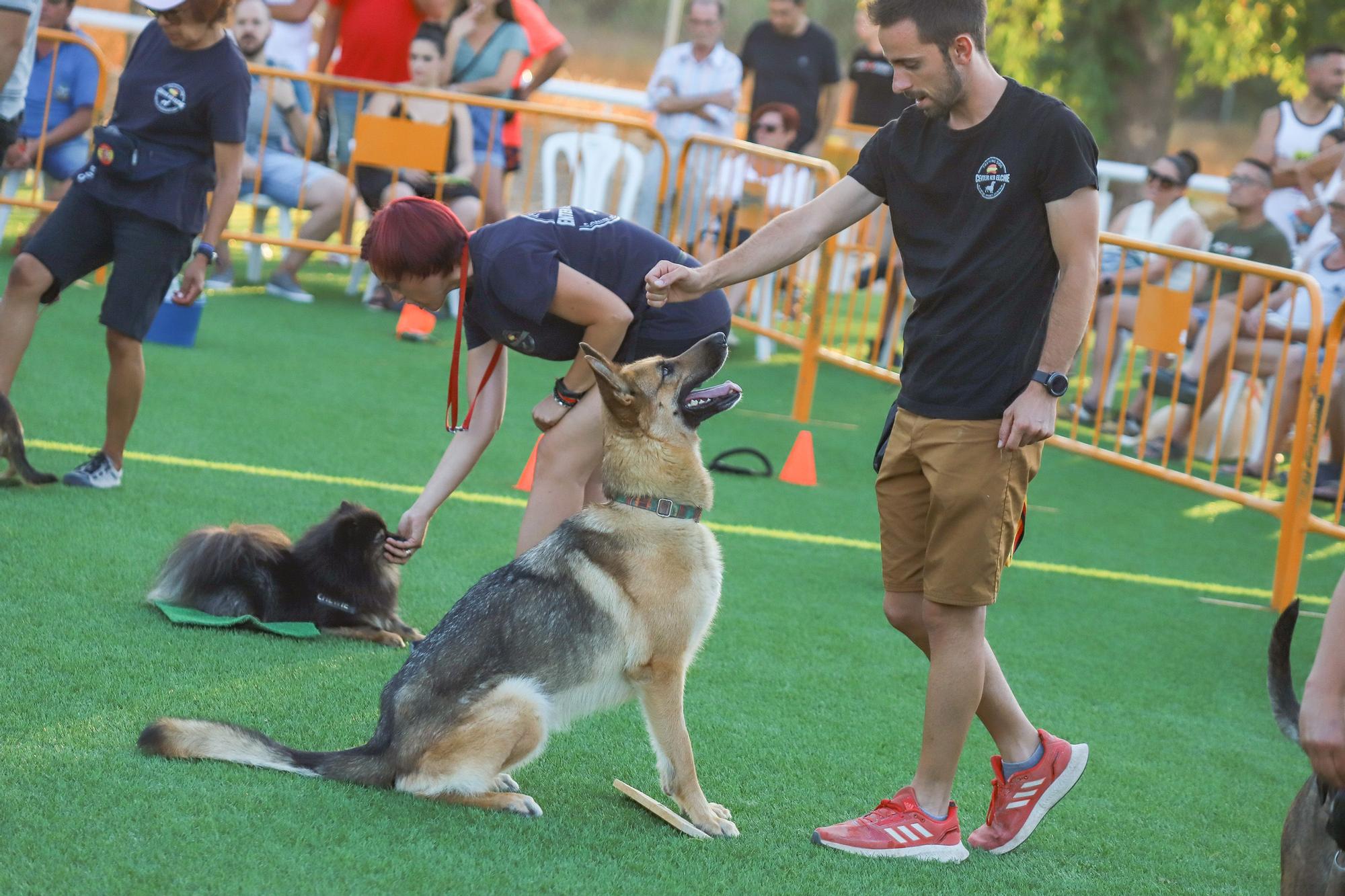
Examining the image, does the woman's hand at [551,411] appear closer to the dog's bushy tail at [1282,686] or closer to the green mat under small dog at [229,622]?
the green mat under small dog at [229,622]

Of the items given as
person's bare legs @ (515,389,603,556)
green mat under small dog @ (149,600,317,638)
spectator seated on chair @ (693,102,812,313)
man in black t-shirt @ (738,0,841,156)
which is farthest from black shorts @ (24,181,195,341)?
man in black t-shirt @ (738,0,841,156)

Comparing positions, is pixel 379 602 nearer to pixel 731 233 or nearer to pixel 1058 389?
pixel 1058 389

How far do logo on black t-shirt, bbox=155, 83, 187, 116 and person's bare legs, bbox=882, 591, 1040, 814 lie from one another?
3.73 metres

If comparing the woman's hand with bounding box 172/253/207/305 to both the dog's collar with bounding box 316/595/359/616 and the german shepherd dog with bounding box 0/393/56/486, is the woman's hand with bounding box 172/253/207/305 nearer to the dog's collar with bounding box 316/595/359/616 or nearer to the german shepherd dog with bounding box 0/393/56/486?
the german shepherd dog with bounding box 0/393/56/486

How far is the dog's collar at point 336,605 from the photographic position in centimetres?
456

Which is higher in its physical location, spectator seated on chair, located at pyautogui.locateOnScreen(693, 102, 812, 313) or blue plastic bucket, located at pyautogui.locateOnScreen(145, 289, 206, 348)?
spectator seated on chair, located at pyautogui.locateOnScreen(693, 102, 812, 313)

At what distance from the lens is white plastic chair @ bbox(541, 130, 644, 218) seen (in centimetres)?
1167

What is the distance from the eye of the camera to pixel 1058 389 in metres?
3.11

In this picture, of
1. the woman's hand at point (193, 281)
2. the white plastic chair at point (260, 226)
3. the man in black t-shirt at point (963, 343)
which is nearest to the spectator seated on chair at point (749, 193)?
the white plastic chair at point (260, 226)

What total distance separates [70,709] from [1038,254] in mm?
2838

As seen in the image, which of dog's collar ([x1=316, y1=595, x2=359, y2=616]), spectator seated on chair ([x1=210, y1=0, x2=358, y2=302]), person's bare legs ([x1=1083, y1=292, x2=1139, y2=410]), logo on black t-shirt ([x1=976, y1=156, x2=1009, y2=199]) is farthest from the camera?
spectator seated on chair ([x1=210, y1=0, x2=358, y2=302])

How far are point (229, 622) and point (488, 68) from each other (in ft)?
25.3

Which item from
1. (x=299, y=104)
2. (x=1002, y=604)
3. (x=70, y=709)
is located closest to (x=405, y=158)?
(x=299, y=104)

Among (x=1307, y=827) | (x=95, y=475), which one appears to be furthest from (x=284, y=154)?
(x=1307, y=827)
